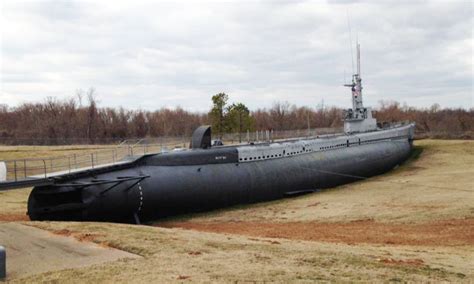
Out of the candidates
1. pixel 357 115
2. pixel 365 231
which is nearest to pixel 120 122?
pixel 357 115

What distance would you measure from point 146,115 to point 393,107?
62.0 meters

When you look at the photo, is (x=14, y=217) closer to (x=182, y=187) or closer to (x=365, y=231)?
(x=182, y=187)

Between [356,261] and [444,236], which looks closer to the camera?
[356,261]

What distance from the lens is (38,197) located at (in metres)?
17.8

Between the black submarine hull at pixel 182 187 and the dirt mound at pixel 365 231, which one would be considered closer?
the dirt mound at pixel 365 231

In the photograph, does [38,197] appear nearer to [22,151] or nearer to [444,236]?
[444,236]

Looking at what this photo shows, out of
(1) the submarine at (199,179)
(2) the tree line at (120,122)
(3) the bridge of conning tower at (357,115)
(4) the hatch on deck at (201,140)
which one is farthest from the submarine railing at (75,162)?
(2) the tree line at (120,122)

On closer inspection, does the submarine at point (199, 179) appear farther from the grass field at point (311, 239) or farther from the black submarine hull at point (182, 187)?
the grass field at point (311, 239)

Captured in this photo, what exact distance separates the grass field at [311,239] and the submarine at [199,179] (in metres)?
0.81

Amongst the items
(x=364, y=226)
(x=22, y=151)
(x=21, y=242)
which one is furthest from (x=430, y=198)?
(x=22, y=151)

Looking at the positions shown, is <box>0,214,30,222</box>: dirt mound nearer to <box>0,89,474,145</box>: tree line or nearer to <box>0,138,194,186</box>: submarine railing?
<box>0,138,194,186</box>: submarine railing

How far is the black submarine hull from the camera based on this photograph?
58.9 ft

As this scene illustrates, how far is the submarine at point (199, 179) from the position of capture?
1800 centimetres

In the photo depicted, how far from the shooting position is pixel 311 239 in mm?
14781
